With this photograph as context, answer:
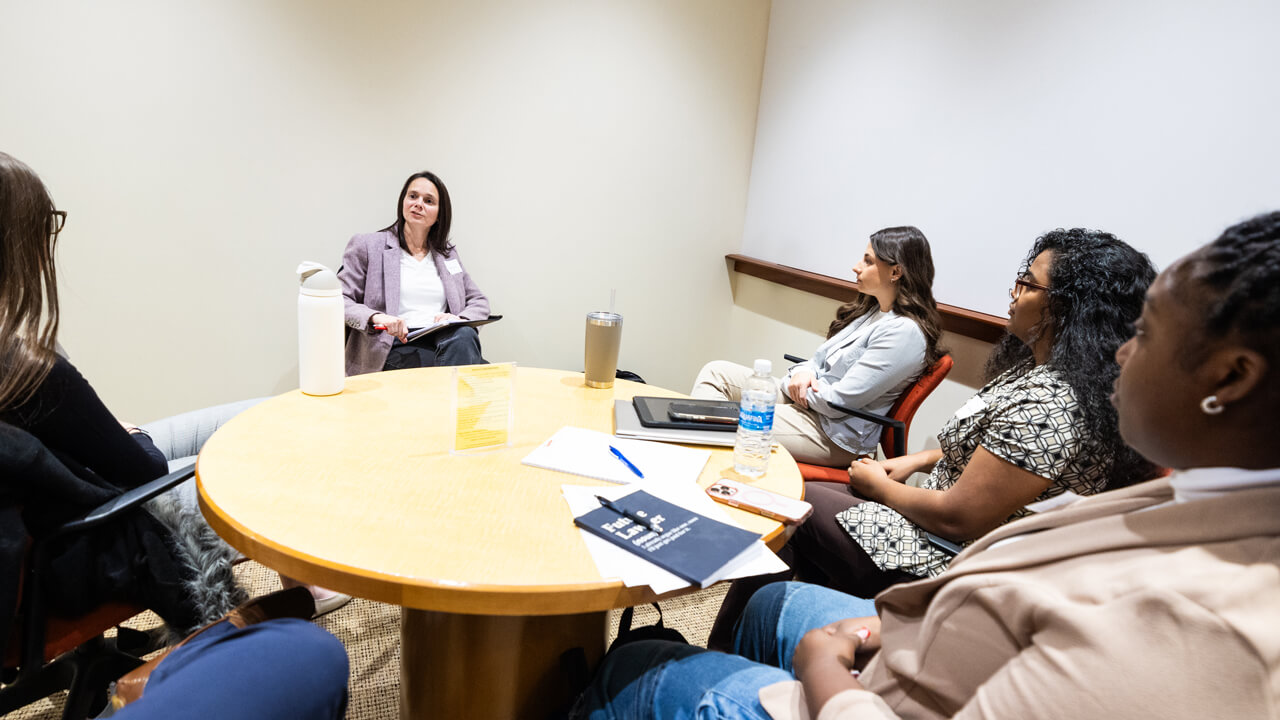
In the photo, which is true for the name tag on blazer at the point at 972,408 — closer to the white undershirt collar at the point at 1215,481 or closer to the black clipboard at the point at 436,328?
the white undershirt collar at the point at 1215,481

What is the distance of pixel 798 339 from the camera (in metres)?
3.48

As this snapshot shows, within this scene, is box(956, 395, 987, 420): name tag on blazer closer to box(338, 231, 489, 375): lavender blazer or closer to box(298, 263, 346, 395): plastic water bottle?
box(298, 263, 346, 395): plastic water bottle

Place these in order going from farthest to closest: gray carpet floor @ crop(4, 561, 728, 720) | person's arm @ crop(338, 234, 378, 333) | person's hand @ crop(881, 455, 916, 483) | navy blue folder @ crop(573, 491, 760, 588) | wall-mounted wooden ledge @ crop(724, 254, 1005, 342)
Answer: person's arm @ crop(338, 234, 378, 333), wall-mounted wooden ledge @ crop(724, 254, 1005, 342), person's hand @ crop(881, 455, 916, 483), gray carpet floor @ crop(4, 561, 728, 720), navy blue folder @ crop(573, 491, 760, 588)

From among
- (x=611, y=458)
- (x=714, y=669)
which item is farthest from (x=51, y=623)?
(x=714, y=669)

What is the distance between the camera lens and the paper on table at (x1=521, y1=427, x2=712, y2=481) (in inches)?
47.0

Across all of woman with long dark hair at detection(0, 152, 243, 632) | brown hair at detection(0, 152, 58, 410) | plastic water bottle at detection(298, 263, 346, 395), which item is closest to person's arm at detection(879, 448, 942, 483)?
plastic water bottle at detection(298, 263, 346, 395)

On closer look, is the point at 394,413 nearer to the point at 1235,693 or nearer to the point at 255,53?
the point at 1235,693

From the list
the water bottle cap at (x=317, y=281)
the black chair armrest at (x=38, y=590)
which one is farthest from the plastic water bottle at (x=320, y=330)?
the black chair armrest at (x=38, y=590)

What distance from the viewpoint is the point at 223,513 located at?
942 millimetres

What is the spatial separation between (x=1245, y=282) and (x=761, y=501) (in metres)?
0.70

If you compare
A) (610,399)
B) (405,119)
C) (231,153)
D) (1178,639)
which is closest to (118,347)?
(231,153)

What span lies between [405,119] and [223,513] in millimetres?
2511

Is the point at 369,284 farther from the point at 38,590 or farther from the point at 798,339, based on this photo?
the point at 798,339

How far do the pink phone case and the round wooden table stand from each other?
19 mm
